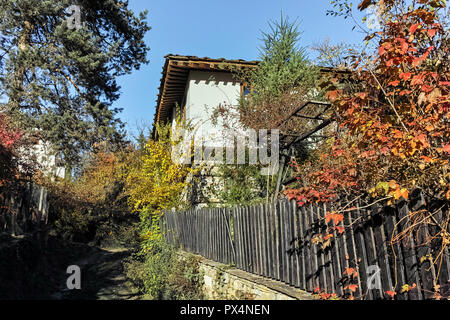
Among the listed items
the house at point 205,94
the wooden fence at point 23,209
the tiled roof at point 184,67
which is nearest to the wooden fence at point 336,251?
the house at point 205,94

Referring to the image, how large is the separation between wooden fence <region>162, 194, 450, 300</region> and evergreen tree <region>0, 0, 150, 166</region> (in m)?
12.2

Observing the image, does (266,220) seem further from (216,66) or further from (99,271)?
(99,271)

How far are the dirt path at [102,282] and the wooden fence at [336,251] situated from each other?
4049 mm

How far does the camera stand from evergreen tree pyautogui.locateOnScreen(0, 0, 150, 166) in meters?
Result: 14.6

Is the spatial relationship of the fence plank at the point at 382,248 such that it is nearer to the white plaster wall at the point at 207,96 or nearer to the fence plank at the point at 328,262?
the fence plank at the point at 328,262

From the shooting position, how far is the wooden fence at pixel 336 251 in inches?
104

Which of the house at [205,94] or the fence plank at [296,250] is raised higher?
the house at [205,94]

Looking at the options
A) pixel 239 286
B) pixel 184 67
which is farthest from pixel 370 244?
pixel 184 67

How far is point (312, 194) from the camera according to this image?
12.5ft

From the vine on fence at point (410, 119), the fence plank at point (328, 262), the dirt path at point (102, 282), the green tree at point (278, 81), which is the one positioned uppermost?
the green tree at point (278, 81)

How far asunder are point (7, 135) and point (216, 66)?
7345mm

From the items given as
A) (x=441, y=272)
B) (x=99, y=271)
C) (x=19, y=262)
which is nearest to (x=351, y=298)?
(x=441, y=272)

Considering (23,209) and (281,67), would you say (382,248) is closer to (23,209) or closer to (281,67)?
(281,67)

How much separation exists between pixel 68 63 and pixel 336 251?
15.7m
